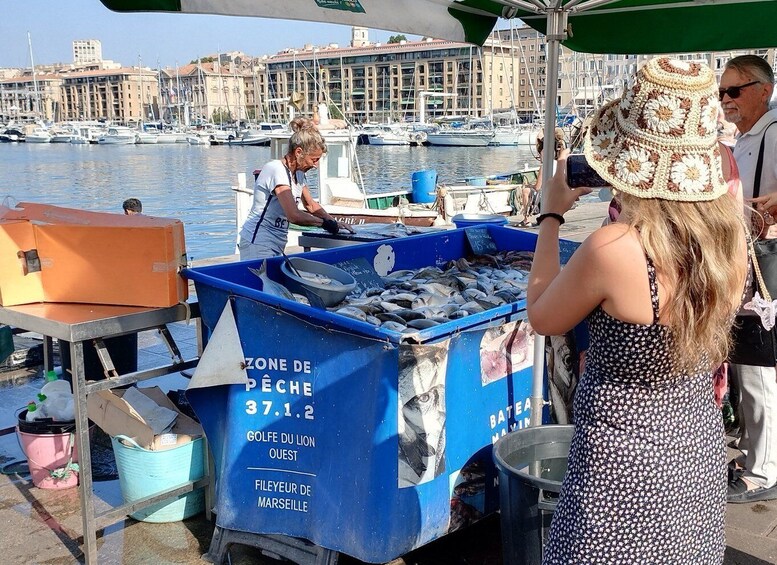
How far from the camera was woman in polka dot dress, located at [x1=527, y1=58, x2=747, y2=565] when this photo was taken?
1.78m

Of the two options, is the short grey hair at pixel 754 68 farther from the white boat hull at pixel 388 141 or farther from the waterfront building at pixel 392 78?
the waterfront building at pixel 392 78

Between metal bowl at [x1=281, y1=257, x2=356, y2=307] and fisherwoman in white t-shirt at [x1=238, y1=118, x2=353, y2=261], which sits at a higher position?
fisherwoman in white t-shirt at [x1=238, y1=118, x2=353, y2=261]

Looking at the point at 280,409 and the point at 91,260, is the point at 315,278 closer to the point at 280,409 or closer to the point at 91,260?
the point at 280,409

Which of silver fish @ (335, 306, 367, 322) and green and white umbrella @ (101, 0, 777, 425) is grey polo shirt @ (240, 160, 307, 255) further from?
silver fish @ (335, 306, 367, 322)

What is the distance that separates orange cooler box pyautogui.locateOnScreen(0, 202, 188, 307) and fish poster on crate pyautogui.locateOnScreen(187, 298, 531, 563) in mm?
225

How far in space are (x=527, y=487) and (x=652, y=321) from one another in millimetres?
1326

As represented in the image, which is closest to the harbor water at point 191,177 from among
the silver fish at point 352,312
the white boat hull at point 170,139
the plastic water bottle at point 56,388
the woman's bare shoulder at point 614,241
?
the plastic water bottle at point 56,388

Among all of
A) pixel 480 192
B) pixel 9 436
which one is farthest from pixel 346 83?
pixel 9 436

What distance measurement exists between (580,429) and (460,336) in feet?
4.16

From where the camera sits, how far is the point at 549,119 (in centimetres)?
349

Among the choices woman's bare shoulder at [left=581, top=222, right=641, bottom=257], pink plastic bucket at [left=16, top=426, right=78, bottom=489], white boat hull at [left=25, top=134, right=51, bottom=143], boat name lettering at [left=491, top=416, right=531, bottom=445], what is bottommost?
pink plastic bucket at [left=16, top=426, right=78, bottom=489]

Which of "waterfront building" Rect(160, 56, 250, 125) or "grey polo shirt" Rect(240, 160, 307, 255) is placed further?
"waterfront building" Rect(160, 56, 250, 125)

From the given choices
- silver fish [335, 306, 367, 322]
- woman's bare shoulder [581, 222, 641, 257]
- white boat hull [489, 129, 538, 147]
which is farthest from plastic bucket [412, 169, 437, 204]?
white boat hull [489, 129, 538, 147]

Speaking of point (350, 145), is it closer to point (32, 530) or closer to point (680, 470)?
point (32, 530)
